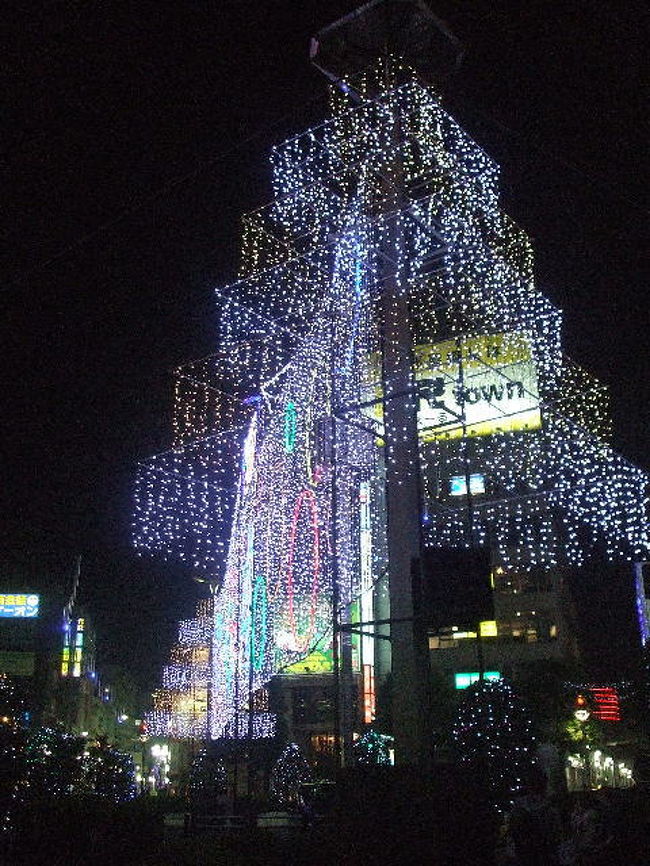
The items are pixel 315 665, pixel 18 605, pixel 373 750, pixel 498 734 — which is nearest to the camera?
pixel 498 734

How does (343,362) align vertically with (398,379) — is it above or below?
above

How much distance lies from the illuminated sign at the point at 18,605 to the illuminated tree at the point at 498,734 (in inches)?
1557

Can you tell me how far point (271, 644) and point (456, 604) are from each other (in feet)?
64.5

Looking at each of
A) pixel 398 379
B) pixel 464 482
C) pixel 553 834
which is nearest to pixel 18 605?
pixel 464 482

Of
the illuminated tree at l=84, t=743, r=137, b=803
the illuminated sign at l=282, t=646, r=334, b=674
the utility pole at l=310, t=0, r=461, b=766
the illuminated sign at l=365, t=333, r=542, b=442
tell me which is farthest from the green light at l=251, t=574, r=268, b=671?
the utility pole at l=310, t=0, r=461, b=766

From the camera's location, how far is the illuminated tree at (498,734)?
35.1ft

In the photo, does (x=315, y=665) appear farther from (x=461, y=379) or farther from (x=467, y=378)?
(x=461, y=379)

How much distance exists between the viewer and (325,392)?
21500 mm

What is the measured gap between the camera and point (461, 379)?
1409 cm

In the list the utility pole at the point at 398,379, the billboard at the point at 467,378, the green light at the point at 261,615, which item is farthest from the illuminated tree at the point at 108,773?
the billboard at the point at 467,378

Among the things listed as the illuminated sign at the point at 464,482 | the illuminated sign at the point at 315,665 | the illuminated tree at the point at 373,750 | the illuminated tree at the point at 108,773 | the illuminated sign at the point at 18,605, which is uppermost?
the illuminated sign at the point at 464,482

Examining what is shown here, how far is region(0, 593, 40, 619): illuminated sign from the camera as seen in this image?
46.1 m

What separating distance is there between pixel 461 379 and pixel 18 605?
3864 centimetres

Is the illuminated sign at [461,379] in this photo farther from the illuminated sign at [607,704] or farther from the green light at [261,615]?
the illuminated sign at [607,704]
